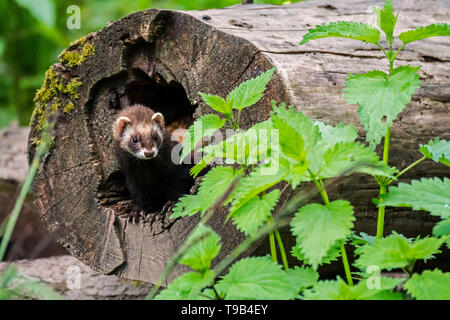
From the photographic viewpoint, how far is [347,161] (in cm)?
167

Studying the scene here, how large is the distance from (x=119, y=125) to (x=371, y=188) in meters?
1.56

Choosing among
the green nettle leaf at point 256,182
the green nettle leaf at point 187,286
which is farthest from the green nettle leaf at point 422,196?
the green nettle leaf at point 187,286

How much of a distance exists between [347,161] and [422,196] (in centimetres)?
30

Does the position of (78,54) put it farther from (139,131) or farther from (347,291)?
(347,291)

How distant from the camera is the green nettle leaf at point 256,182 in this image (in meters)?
1.67

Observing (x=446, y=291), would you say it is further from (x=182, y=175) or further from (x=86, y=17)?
(x=86, y=17)

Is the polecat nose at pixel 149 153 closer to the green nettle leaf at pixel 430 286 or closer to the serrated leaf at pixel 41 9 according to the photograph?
the serrated leaf at pixel 41 9

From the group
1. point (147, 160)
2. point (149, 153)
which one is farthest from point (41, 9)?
point (149, 153)

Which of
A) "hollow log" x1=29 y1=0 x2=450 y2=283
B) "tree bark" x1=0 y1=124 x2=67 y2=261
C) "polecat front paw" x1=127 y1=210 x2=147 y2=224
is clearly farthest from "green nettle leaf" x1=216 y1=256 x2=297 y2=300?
"tree bark" x1=0 y1=124 x2=67 y2=261

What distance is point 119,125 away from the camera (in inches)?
128

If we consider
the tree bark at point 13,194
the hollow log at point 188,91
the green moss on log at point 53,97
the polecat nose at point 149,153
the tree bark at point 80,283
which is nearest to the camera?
the hollow log at point 188,91

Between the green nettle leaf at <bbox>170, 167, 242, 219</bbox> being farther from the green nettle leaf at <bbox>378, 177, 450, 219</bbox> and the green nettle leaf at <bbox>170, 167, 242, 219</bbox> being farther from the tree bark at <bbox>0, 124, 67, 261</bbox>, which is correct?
the tree bark at <bbox>0, 124, 67, 261</bbox>

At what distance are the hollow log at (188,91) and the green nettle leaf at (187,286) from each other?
2.38 ft

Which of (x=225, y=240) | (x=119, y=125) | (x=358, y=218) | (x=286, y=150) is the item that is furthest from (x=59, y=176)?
(x=286, y=150)
